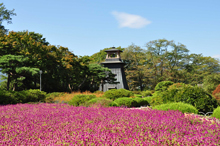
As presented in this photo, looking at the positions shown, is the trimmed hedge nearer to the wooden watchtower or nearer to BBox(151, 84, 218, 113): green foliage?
BBox(151, 84, 218, 113): green foliage

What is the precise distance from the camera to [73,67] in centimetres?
2716

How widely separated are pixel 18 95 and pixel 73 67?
1407cm

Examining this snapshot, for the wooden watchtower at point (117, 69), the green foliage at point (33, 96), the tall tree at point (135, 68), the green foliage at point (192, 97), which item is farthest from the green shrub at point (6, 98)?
the tall tree at point (135, 68)

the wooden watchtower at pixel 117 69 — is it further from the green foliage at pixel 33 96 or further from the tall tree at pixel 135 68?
the green foliage at pixel 33 96

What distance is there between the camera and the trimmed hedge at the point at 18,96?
12.4 m

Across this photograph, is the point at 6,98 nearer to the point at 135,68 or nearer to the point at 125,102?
the point at 125,102

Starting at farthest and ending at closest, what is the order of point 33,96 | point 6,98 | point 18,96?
1. point 33,96
2. point 18,96
3. point 6,98

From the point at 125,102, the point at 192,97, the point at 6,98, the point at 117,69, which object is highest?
the point at 117,69

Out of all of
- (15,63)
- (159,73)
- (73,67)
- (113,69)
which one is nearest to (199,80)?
(159,73)

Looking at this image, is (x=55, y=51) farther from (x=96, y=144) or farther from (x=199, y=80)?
(x=199, y=80)

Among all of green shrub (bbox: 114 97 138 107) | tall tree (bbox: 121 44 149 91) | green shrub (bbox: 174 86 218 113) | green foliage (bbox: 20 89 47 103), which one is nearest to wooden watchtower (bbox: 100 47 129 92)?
tall tree (bbox: 121 44 149 91)

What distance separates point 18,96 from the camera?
13.2 meters

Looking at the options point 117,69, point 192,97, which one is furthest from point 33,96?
point 117,69

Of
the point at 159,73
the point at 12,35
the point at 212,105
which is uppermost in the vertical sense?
the point at 12,35
